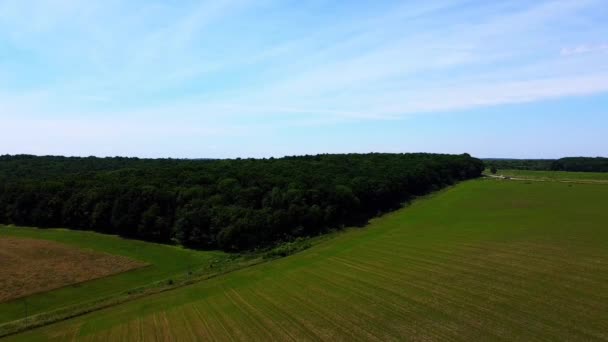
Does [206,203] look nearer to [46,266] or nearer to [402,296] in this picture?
[46,266]

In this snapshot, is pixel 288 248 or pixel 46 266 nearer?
pixel 46 266

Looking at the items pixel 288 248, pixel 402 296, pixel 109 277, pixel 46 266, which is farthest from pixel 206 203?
pixel 402 296

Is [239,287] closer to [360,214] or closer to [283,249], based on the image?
[283,249]

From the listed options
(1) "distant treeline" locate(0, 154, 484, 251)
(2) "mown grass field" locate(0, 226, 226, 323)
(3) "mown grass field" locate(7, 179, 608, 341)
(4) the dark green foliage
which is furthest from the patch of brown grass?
(4) the dark green foliage

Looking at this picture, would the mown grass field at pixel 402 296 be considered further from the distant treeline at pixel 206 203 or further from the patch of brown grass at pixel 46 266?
the distant treeline at pixel 206 203

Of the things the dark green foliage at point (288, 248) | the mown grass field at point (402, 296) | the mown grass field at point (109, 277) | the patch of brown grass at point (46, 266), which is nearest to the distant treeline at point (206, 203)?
the mown grass field at point (109, 277)

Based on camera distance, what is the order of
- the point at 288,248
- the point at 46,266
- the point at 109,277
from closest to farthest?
the point at 109,277
the point at 46,266
the point at 288,248
